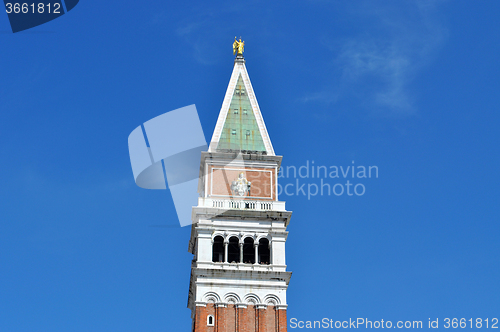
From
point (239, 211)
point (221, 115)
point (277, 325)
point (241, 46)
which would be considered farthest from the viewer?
point (241, 46)

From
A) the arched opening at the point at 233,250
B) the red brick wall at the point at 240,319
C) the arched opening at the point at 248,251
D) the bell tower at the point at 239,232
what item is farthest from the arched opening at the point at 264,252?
the red brick wall at the point at 240,319

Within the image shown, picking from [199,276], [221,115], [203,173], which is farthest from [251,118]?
[199,276]

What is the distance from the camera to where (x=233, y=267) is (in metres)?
71.9

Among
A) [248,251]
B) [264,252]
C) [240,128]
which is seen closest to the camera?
[264,252]

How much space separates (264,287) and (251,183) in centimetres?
1064

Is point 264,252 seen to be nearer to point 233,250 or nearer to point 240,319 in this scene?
point 233,250

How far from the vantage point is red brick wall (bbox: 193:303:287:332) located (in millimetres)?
69750

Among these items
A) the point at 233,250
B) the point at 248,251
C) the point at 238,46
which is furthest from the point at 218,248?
the point at 238,46

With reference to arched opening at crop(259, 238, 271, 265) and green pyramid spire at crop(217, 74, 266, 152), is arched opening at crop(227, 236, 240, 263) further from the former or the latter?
green pyramid spire at crop(217, 74, 266, 152)

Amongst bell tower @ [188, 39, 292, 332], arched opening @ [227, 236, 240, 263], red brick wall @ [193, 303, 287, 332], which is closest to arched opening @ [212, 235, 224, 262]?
bell tower @ [188, 39, 292, 332]

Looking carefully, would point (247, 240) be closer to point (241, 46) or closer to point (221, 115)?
point (221, 115)

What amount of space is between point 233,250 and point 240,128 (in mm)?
12961

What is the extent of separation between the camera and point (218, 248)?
7419 centimetres

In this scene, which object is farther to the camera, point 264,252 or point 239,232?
point 264,252
